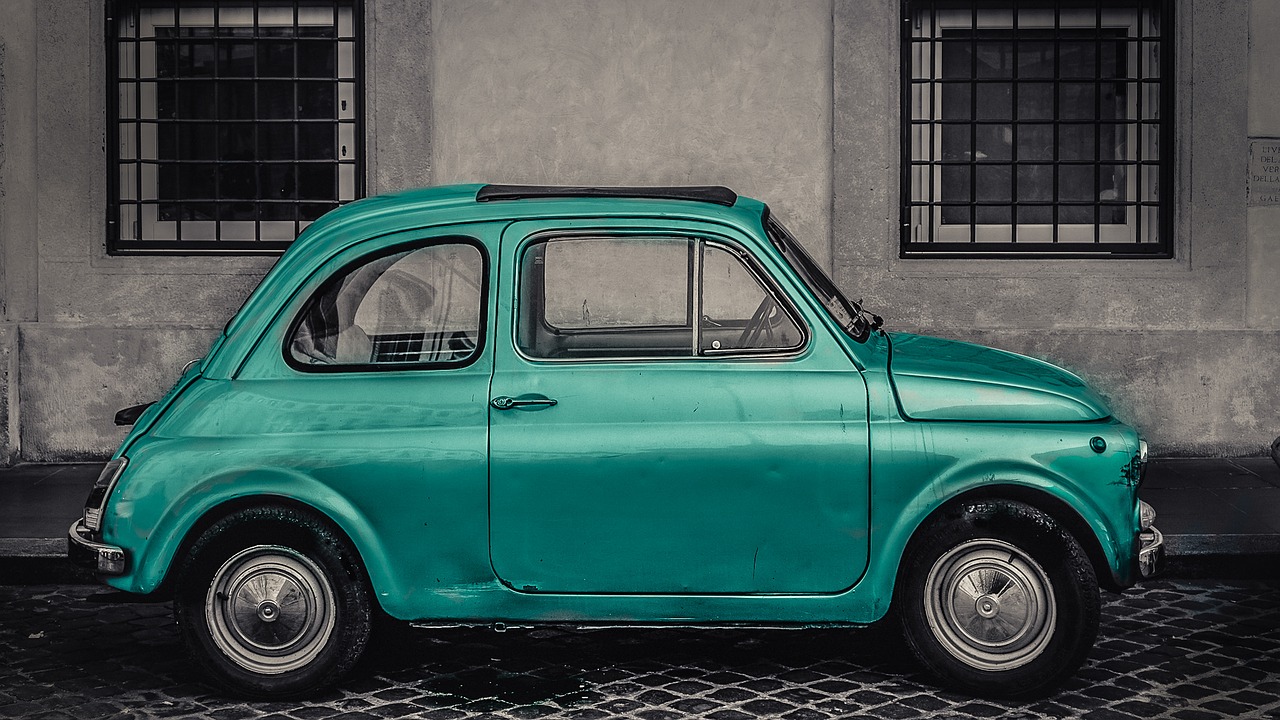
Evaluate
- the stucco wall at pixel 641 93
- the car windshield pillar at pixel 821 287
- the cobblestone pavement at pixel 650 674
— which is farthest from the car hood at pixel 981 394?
the stucco wall at pixel 641 93

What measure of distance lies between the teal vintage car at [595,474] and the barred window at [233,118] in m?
5.05

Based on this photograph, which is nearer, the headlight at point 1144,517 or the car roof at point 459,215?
the headlight at point 1144,517

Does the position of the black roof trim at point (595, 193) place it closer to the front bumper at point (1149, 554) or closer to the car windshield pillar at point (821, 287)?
the car windshield pillar at point (821, 287)

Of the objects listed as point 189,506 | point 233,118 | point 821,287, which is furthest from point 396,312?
point 233,118

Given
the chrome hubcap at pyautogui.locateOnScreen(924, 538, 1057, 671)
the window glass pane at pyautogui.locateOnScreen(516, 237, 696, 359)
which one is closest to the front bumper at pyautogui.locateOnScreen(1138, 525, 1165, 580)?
the chrome hubcap at pyautogui.locateOnScreen(924, 538, 1057, 671)

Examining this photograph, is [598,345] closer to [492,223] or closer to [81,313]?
[492,223]

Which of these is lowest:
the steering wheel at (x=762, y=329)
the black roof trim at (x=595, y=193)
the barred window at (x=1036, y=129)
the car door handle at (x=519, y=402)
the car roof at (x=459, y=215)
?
the car door handle at (x=519, y=402)

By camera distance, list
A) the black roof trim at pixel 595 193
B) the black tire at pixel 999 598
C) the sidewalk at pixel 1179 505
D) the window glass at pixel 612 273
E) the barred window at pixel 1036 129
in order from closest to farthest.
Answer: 1. the black tire at pixel 999 598
2. the window glass at pixel 612 273
3. the black roof trim at pixel 595 193
4. the sidewalk at pixel 1179 505
5. the barred window at pixel 1036 129

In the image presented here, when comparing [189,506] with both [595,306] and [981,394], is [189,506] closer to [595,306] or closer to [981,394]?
[595,306]

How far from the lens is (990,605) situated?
5.22 m

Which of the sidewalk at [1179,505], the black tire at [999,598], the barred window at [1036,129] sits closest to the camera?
the black tire at [999,598]

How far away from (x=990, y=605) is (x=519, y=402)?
1.75m

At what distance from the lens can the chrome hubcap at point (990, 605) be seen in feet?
17.1

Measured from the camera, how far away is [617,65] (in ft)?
32.9
